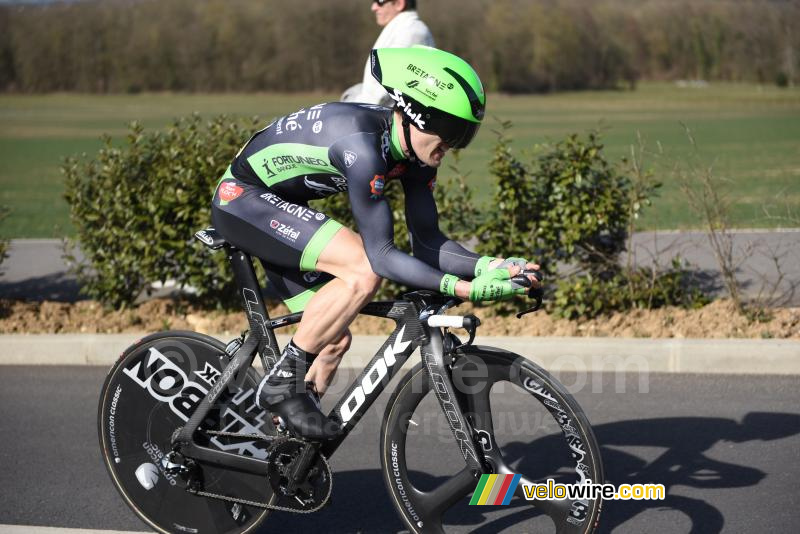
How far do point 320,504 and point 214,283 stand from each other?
12.8 ft

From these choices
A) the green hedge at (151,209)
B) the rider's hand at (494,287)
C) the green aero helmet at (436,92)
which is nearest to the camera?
the rider's hand at (494,287)

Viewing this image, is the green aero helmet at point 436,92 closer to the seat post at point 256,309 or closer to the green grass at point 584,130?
the seat post at point 256,309

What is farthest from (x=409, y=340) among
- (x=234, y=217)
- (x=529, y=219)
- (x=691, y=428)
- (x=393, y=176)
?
(x=529, y=219)

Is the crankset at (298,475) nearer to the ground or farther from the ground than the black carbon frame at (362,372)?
nearer to the ground

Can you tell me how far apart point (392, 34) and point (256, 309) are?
344cm

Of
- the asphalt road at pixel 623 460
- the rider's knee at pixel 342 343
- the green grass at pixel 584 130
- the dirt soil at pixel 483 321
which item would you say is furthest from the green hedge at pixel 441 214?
the rider's knee at pixel 342 343

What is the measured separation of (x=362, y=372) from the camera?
3906mm

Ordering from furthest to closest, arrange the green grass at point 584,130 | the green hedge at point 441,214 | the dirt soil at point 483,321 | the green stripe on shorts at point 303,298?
the green grass at point 584,130 < the green hedge at point 441,214 < the dirt soil at point 483,321 < the green stripe on shorts at point 303,298

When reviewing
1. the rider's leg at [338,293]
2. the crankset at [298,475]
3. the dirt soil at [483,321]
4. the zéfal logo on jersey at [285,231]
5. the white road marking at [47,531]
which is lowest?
the dirt soil at [483,321]

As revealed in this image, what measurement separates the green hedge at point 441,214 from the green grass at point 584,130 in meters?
0.30

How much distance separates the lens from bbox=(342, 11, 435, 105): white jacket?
22.2ft

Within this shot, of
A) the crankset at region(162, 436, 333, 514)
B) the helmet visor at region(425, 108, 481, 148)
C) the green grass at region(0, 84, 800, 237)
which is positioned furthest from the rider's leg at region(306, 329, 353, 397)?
the green grass at region(0, 84, 800, 237)

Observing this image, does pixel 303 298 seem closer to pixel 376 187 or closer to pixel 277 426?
pixel 277 426

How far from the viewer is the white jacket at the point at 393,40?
676cm
